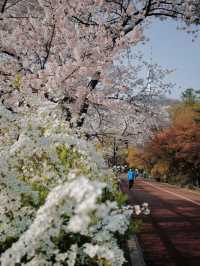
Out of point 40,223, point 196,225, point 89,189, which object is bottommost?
point 196,225

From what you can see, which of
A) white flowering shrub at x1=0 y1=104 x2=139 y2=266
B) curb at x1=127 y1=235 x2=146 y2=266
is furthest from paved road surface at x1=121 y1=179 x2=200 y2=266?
white flowering shrub at x1=0 y1=104 x2=139 y2=266

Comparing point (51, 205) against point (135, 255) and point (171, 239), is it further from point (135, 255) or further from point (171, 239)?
point (171, 239)

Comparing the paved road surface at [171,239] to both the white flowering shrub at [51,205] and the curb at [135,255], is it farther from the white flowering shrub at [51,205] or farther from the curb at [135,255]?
the white flowering shrub at [51,205]

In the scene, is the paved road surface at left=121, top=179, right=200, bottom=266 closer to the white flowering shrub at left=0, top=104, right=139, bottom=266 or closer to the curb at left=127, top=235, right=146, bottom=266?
the curb at left=127, top=235, right=146, bottom=266

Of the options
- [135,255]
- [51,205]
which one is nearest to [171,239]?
[135,255]

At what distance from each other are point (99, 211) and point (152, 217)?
53.0ft

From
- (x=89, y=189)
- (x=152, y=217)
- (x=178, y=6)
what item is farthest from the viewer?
(x=152, y=217)

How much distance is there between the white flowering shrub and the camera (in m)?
2.80

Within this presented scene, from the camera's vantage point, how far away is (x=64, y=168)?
5.57 metres

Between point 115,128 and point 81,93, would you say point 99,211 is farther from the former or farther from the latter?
point 115,128

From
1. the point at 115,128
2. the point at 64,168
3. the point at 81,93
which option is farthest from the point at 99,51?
the point at 64,168

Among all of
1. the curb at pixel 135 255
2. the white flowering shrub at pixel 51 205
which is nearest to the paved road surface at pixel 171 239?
the curb at pixel 135 255

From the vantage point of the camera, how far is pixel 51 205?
3.04 meters

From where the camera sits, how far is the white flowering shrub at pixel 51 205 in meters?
2.80
